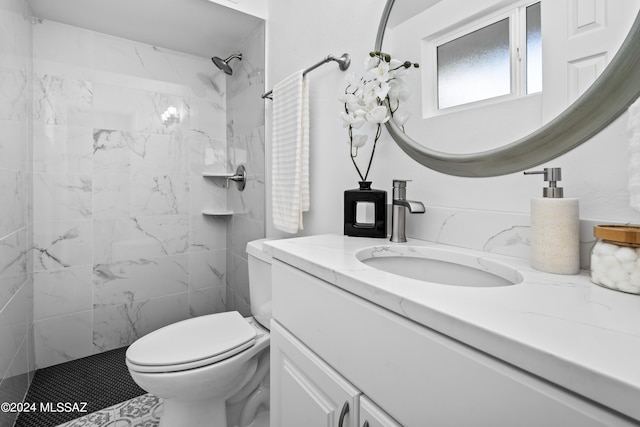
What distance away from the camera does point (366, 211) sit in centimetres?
107

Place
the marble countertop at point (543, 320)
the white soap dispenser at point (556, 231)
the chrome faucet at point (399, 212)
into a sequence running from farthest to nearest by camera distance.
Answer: the chrome faucet at point (399, 212) < the white soap dispenser at point (556, 231) < the marble countertop at point (543, 320)

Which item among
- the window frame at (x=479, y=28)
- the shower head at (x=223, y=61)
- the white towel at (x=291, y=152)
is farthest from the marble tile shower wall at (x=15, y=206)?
the window frame at (x=479, y=28)

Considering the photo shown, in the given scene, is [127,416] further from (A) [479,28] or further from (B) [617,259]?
(A) [479,28]

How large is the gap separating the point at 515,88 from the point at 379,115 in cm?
35

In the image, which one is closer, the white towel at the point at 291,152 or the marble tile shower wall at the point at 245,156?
the white towel at the point at 291,152

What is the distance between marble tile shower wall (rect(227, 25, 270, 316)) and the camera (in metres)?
1.88

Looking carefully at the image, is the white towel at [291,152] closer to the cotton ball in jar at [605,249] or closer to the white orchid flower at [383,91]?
the white orchid flower at [383,91]

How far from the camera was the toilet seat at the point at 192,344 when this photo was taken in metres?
1.05

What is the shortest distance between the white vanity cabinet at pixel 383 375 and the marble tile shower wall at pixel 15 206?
119 cm

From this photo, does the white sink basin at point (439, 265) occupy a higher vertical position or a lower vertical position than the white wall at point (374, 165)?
lower

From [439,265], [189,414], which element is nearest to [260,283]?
[189,414]

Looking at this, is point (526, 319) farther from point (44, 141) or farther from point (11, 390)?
point (44, 141)

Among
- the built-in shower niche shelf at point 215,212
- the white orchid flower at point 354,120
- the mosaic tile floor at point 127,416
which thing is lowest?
the mosaic tile floor at point 127,416

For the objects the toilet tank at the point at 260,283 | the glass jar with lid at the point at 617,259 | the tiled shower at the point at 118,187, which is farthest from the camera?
the tiled shower at the point at 118,187
